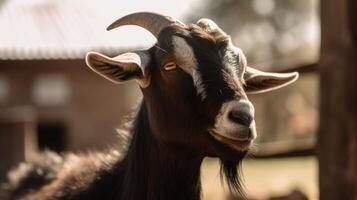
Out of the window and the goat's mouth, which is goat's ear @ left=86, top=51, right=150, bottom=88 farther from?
the window

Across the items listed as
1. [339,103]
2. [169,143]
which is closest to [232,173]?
[169,143]

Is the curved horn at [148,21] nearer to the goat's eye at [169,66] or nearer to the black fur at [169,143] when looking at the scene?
the black fur at [169,143]

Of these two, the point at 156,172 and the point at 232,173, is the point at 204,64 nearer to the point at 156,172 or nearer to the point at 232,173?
the point at 232,173

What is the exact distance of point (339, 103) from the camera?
6586mm

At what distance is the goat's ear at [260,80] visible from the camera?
18.3ft

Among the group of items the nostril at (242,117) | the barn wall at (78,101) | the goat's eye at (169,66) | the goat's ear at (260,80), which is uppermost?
the goat's eye at (169,66)

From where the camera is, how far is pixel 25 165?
745 cm

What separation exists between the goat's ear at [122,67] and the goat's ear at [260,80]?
776mm

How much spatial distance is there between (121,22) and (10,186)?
7.96 ft

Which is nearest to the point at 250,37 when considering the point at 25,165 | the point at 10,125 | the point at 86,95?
the point at 86,95

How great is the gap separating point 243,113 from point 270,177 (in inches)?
511

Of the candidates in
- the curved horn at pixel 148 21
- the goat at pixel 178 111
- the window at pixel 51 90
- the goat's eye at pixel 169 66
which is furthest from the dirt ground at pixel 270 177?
the window at pixel 51 90

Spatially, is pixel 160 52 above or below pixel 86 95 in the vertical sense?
above

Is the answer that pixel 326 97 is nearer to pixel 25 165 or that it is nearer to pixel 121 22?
pixel 121 22
